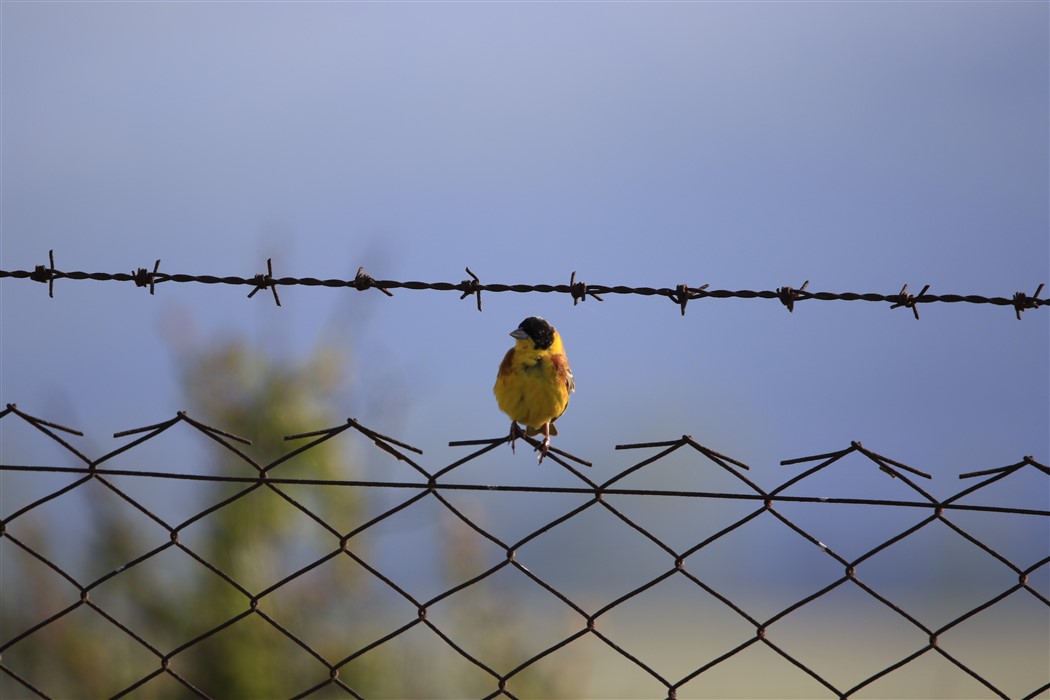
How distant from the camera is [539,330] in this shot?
11.6 feet

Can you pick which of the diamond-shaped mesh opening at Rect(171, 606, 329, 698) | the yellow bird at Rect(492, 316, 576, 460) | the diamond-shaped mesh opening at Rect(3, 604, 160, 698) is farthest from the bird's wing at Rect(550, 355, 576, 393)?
the diamond-shaped mesh opening at Rect(3, 604, 160, 698)

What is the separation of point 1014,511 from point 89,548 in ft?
16.0

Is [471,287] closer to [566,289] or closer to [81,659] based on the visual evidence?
[566,289]

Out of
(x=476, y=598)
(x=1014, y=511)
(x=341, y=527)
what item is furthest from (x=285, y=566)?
(x=1014, y=511)

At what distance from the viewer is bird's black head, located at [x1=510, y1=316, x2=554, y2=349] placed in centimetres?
350

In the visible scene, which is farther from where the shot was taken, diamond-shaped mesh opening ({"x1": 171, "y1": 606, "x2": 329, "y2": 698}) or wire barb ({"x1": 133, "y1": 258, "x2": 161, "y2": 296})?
diamond-shaped mesh opening ({"x1": 171, "y1": 606, "x2": 329, "y2": 698})

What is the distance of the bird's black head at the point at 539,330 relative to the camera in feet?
11.5

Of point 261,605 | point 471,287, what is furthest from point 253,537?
point 471,287

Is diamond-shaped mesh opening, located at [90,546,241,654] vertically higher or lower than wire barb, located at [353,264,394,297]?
lower

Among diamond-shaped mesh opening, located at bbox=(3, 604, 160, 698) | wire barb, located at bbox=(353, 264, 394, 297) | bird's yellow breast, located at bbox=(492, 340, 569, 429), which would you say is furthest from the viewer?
diamond-shaped mesh opening, located at bbox=(3, 604, 160, 698)

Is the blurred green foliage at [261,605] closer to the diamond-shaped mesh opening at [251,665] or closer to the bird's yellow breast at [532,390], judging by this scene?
the diamond-shaped mesh opening at [251,665]

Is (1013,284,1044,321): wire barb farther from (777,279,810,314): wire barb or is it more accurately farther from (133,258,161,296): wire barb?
(133,258,161,296): wire barb

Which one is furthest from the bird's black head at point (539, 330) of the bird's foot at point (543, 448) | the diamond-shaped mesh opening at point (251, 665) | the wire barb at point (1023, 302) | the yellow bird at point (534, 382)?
Answer: the diamond-shaped mesh opening at point (251, 665)

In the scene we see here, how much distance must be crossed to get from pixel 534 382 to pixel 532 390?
28 millimetres
